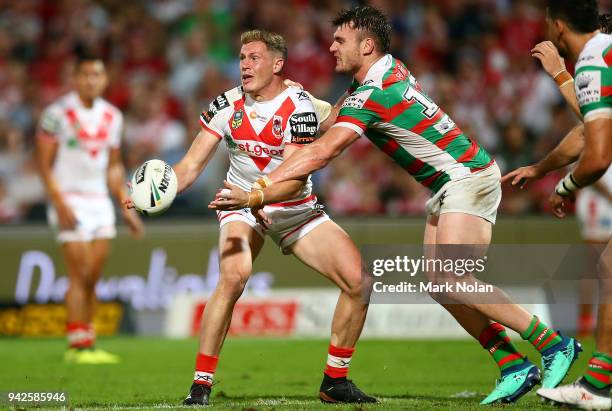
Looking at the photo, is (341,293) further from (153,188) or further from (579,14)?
(579,14)

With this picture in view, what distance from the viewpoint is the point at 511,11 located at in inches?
679

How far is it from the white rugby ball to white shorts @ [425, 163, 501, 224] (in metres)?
1.89

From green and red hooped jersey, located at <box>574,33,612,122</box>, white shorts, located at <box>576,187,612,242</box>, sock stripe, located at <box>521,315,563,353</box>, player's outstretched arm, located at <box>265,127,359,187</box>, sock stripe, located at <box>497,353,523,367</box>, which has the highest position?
green and red hooped jersey, located at <box>574,33,612,122</box>

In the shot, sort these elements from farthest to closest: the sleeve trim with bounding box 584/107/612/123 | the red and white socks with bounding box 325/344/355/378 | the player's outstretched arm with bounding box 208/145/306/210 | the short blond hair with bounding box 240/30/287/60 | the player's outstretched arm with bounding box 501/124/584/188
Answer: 1. the short blond hair with bounding box 240/30/287/60
2. the red and white socks with bounding box 325/344/355/378
3. the player's outstretched arm with bounding box 501/124/584/188
4. the player's outstretched arm with bounding box 208/145/306/210
5. the sleeve trim with bounding box 584/107/612/123

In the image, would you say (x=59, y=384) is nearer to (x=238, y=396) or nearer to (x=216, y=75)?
(x=238, y=396)

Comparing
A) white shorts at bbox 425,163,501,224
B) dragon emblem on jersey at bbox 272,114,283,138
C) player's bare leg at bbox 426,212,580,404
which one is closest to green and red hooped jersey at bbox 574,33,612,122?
white shorts at bbox 425,163,501,224

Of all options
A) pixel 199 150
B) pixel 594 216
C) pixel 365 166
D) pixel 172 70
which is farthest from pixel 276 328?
pixel 199 150

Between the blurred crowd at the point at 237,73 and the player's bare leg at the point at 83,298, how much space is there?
3551 millimetres

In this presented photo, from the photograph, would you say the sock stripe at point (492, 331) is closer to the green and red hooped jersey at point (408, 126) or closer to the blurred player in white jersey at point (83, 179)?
the green and red hooped jersey at point (408, 126)

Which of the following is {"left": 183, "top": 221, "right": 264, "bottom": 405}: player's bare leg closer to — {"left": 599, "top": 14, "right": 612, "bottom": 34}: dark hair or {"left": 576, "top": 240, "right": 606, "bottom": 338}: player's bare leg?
{"left": 599, "top": 14, "right": 612, "bottom": 34}: dark hair

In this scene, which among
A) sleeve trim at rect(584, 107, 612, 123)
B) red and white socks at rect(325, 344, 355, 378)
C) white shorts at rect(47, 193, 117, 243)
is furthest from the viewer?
white shorts at rect(47, 193, 117, 243)

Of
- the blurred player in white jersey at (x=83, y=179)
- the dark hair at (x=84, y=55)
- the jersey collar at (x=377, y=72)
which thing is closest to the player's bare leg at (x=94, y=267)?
the blurred player in white jersey at (x=83, y=179)

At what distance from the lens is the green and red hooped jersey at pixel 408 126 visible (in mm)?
7277

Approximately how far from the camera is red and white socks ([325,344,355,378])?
7.69 metres
